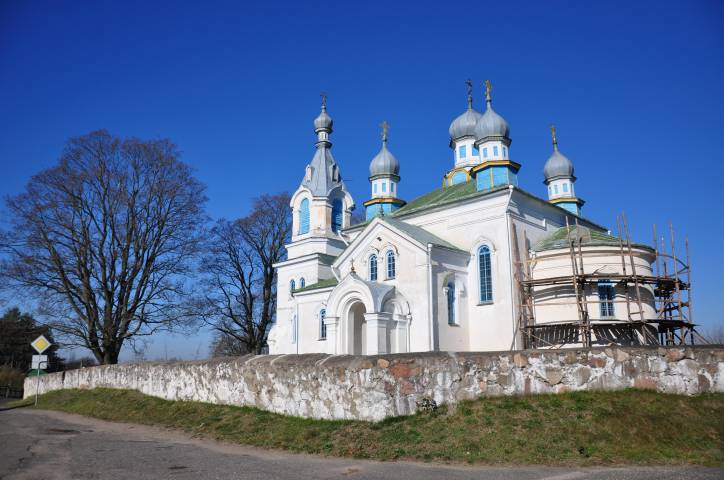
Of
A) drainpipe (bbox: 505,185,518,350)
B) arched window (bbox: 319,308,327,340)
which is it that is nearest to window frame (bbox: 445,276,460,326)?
drainpipe (bbox: 505,185,518,350)

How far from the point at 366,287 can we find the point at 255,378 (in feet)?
29.7

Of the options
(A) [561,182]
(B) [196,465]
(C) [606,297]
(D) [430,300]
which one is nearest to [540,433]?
(B) [196,465]

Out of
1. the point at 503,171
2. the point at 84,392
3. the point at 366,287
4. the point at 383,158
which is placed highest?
the point at 383,158

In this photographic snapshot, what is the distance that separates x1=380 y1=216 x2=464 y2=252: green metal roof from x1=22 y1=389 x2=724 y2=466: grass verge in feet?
38.3

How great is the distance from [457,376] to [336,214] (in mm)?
22717

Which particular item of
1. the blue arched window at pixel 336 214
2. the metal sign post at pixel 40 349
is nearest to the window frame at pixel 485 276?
the blue arched window at pixel 336 214

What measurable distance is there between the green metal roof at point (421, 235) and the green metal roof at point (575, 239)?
11.0ft

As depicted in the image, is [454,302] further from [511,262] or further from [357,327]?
[357,327]

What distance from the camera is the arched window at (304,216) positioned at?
31.3m

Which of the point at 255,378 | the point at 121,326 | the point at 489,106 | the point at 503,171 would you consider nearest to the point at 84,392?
the point at 121,326

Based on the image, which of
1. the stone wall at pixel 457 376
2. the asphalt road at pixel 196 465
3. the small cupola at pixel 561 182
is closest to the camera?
the asphalt road at pixel 196 465

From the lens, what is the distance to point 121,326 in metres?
25.1

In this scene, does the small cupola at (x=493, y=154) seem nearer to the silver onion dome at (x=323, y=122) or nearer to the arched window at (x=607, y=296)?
the arched window at (x=607, y=296)

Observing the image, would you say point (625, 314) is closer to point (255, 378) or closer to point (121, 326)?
point (255, 378)
